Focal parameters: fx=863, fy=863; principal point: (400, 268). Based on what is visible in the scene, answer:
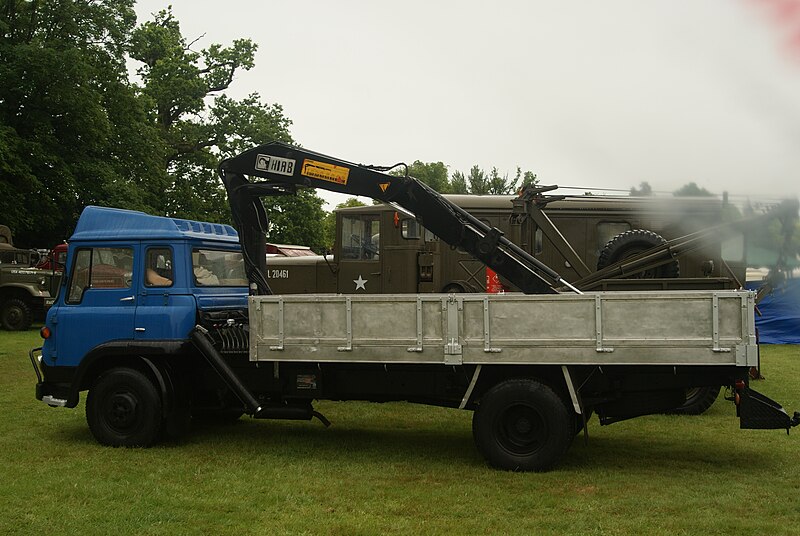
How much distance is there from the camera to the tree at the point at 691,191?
1176cm

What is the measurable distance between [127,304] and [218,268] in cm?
119

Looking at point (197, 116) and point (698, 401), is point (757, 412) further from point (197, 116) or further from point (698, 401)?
point (197, 116)

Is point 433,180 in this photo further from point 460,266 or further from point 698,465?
point 698,465

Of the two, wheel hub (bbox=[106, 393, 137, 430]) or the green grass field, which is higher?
wheel hub (bbox=[106, 393, 137, 430])

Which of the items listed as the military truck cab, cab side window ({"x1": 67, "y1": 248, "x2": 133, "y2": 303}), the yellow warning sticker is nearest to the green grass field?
cab side window ({"x1": 67, "y1": 248, "x2": 133, "y2": 303})

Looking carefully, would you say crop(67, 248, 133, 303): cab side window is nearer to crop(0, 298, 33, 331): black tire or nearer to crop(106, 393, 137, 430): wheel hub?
crop(106, 393, 137, 430): wheel hub

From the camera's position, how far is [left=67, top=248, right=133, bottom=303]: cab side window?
32.9 ft

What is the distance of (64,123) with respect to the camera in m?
33.5

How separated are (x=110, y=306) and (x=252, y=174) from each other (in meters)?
2.26

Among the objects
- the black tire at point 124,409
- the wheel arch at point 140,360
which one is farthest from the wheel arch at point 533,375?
the black tire at point 124,409

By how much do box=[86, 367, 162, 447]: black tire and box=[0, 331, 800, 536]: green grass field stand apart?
0.19 meters

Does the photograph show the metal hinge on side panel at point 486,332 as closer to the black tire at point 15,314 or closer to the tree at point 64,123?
the black tire at point 15,314

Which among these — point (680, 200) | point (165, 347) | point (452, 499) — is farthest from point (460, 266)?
point (452, 499)

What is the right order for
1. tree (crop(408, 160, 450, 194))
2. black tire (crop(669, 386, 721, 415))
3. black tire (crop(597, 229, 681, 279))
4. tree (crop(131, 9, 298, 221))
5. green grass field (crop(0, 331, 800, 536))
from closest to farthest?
green grass field (crop(0, 331, 800, 536))
black tire (crop(669, 386, 721, 415))
black tire (crop(597, 229, 681, 279))
tree (crop(131, 9, 298, 221))
tree (crop(408, 160, 450, 194))
